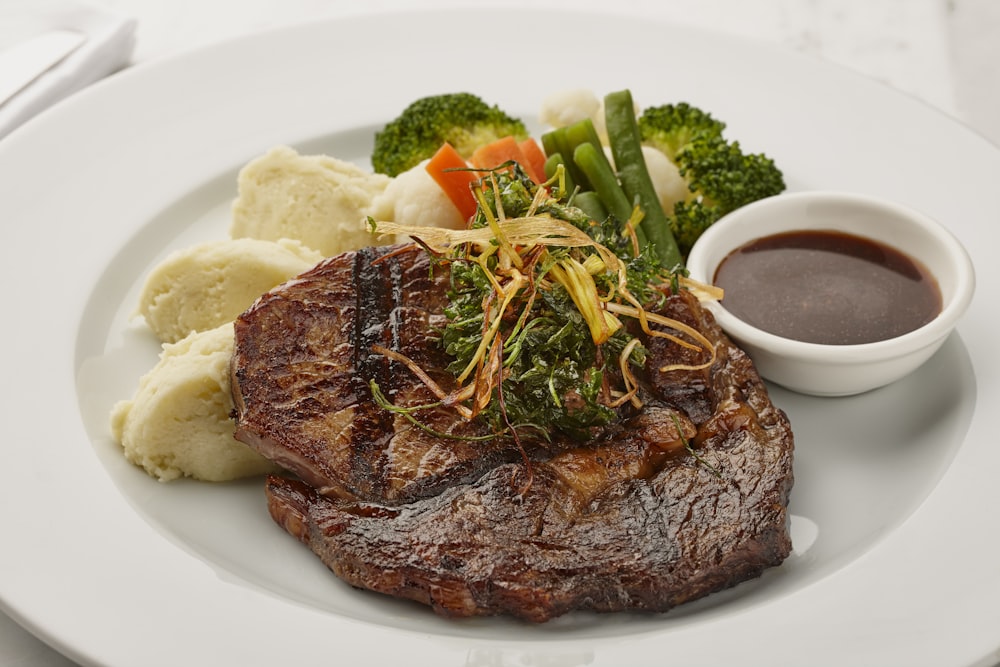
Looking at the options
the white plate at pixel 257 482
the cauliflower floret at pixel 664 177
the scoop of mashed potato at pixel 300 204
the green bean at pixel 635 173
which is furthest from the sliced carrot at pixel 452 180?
the white plate at pixel 257 482

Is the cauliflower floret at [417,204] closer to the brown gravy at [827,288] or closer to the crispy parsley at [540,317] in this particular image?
the crispy parsley at [540,317]

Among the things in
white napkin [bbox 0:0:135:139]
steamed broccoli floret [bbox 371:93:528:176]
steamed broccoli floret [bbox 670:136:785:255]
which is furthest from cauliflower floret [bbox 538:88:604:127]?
white napkin [bbox 0:0:135:139]

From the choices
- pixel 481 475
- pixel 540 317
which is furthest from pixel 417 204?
pixel 481 475

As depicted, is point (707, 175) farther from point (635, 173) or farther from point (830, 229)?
point (830, 229)

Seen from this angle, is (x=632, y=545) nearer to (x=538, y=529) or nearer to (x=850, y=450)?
(x=538, y=529)

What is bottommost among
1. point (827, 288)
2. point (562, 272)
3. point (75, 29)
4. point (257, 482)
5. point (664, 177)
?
point (257, 482)

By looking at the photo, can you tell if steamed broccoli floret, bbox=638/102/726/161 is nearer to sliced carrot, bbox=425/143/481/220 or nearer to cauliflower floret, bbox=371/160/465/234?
sliced carrot, bbox=425/143/481/220
